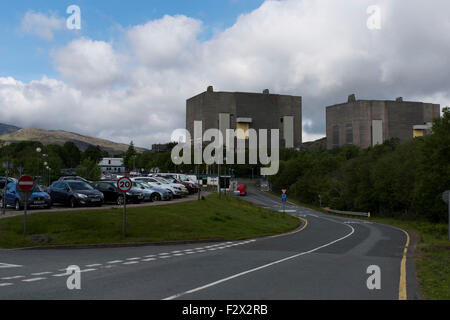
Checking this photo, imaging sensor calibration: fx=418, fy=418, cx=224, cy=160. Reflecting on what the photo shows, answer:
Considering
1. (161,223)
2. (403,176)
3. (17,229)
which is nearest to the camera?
(17,229)

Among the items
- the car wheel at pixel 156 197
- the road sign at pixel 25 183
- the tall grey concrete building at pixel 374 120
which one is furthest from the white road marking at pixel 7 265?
the tall grey concrete building at pixel 374 120

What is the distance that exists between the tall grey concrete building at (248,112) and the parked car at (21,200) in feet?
456

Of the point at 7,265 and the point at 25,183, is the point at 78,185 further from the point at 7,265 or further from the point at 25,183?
the point at 7,265

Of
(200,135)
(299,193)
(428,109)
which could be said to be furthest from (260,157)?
(428,109)

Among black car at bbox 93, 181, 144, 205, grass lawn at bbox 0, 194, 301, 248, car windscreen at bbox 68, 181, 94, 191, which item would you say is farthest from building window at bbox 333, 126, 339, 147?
car windscreen at bbox 68, 181, 94, 191

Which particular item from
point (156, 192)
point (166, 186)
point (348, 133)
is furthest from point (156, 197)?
point (348, 133)

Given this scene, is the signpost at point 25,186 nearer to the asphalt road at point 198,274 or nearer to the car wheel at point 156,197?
the asphalt road at point 198,274

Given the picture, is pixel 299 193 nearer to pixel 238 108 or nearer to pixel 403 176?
pixel 403 176

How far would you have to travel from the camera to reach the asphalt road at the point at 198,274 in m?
8.80

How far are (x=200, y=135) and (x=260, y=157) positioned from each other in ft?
99.5

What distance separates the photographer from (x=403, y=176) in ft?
211

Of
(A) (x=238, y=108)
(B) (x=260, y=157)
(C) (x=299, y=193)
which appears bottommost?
(C) (x=299, y=193)

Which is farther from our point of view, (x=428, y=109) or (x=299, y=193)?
(x=428, y=109)
